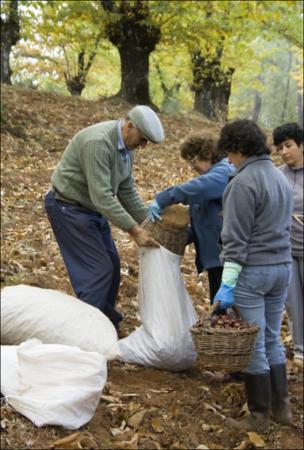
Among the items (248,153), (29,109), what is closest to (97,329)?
(248,153)

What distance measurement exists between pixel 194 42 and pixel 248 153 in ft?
30.3

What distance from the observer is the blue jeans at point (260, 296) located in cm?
329

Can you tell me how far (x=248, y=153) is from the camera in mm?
3291

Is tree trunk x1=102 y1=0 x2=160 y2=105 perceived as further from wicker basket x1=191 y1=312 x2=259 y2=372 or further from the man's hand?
wicker basket x1=191 y1=312 x2=259 y2=372

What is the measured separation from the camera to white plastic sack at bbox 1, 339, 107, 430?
9.36 ft

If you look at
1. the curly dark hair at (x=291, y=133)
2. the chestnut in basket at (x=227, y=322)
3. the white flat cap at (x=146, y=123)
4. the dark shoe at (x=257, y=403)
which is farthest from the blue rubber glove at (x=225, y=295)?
the curly dark hair at (x=291, y=133)

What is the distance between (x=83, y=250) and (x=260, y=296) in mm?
1249

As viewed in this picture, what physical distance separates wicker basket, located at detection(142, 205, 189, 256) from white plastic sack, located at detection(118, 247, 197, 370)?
0.06m

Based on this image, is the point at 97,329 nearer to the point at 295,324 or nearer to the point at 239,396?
the point at 239,396

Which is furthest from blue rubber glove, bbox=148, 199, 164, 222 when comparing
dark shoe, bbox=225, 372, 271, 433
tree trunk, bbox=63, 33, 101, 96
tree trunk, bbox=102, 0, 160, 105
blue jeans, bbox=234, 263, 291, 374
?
tree trunk, bbox=63, 33, 101, 96

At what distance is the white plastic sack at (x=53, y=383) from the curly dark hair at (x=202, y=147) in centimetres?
156

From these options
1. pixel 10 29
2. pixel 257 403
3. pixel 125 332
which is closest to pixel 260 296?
pixel 257 403

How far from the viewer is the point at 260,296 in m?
3.34

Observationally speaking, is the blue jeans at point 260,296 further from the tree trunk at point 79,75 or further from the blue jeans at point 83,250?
the tree trunk at point 79,75
